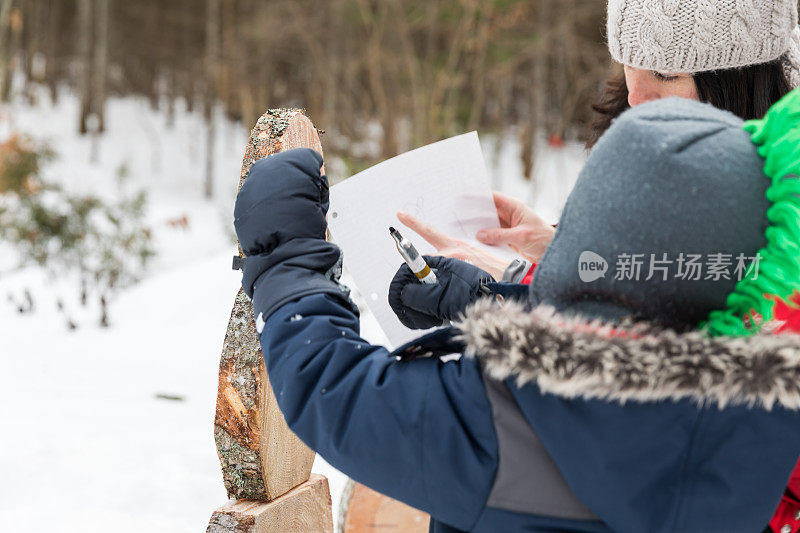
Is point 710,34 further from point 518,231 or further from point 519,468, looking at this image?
point 519,468

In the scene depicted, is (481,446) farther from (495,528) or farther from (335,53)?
(335,53)

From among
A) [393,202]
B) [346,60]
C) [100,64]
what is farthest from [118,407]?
[100,64]

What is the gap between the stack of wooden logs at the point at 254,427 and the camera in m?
1.39

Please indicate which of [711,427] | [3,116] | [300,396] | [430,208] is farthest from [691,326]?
[3,116]

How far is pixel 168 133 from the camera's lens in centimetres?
1639

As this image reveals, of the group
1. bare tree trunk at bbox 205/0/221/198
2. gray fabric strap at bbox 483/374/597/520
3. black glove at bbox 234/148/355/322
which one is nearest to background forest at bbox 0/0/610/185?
bare tree trunk at bbox 205/0/221/198

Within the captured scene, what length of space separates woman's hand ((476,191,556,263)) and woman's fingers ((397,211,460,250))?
9cm

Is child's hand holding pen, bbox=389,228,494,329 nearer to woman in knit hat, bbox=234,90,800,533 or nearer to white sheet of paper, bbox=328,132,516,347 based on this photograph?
white sheet of paper, bbox=328,132,516,347

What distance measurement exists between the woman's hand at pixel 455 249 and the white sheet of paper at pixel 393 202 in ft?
0.09

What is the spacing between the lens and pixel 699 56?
50.1 inches

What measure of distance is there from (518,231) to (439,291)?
0.32m

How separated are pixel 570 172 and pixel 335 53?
5752 millimetres

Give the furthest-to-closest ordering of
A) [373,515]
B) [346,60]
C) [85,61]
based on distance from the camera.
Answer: [85,61]
[346,60]
[373,515]

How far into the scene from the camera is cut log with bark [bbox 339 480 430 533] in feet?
6.59
